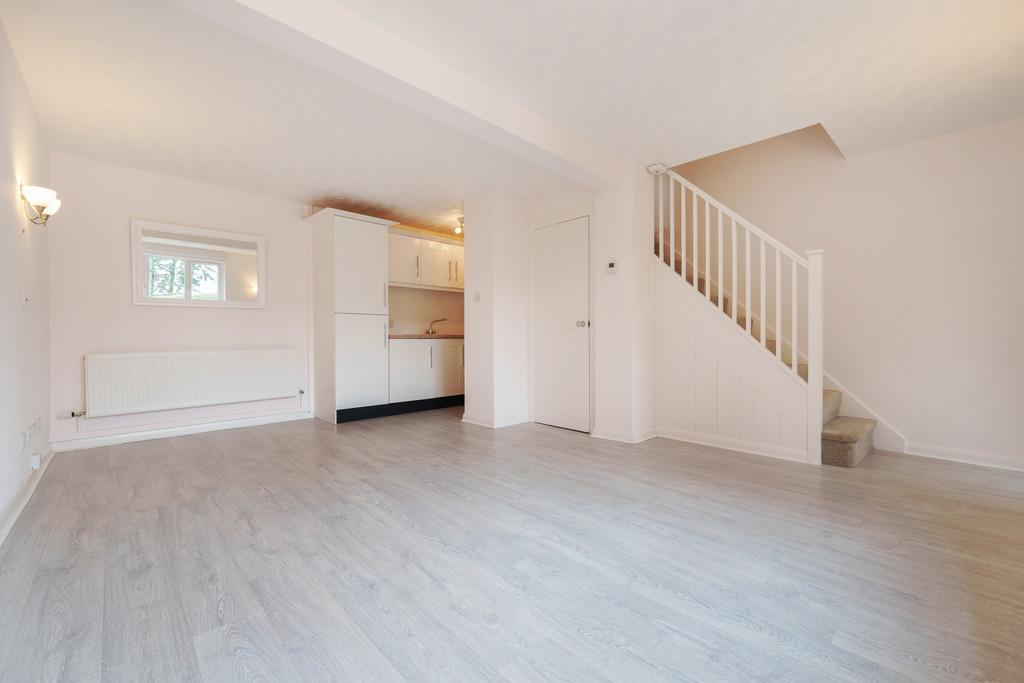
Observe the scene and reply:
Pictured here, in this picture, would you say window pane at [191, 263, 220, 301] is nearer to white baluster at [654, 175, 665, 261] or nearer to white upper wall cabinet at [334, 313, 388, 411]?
white upper wall cabinet at [334, 313, 388, 411]

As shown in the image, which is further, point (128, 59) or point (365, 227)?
point (365, 227)

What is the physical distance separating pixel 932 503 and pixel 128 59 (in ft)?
16.5

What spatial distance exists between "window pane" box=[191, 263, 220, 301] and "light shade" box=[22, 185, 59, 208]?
1538mm

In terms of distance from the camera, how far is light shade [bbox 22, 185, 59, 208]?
255 centimetres

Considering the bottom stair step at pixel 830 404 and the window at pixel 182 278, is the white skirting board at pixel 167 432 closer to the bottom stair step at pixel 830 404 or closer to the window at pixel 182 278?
the window at pixel 182 278

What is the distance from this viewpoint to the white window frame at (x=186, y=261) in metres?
3.89

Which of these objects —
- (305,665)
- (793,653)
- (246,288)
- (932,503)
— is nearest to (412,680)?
(305,665)

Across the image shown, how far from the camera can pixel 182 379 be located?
158 inches

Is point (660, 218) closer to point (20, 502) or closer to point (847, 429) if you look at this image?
point (847, 429)

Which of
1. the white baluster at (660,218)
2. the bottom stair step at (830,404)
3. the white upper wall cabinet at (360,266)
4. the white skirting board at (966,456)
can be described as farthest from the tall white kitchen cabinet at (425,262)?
the white skirting board at (966,456)

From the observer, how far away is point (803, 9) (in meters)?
1.99

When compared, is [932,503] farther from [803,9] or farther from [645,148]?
[645,148]

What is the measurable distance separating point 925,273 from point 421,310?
5.34 metres

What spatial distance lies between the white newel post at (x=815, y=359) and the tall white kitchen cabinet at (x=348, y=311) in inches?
164
